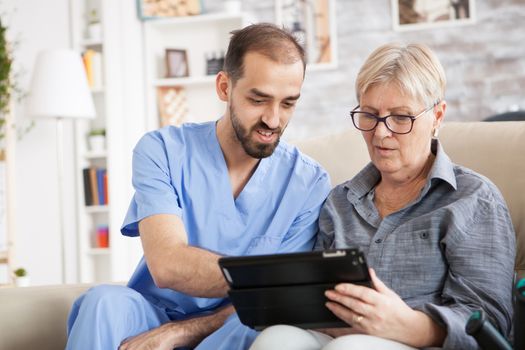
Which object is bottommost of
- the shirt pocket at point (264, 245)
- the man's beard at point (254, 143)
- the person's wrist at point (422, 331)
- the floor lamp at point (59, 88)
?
the person's wrist at point (422, 331)

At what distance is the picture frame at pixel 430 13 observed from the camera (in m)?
4.41

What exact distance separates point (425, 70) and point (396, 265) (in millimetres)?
403

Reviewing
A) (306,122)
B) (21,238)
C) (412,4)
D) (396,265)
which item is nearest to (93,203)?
(21,238)

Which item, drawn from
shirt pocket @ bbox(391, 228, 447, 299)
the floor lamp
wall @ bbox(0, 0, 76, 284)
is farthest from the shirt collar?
wall @ bbox(0, 0, 76, 284)

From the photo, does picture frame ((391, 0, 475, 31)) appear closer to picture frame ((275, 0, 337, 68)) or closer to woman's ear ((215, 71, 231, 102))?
picture frame ((275, 0, 337, 68))

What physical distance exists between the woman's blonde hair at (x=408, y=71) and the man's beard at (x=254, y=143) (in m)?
0.29

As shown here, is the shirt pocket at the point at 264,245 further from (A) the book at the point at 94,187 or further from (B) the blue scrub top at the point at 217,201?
(A) the book at the point at 94,187

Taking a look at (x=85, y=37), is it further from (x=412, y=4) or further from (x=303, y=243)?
(x=303, y=243)

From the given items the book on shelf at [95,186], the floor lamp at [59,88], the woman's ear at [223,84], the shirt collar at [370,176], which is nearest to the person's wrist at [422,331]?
the shirt collar at [370,176]

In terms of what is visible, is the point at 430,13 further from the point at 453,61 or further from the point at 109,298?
the point at 109,298

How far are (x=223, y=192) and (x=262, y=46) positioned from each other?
0.36m

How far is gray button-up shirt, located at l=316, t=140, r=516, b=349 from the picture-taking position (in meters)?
1.47

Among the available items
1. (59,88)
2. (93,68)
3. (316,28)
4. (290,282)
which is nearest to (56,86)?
(59,88)

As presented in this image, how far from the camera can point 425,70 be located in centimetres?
163
